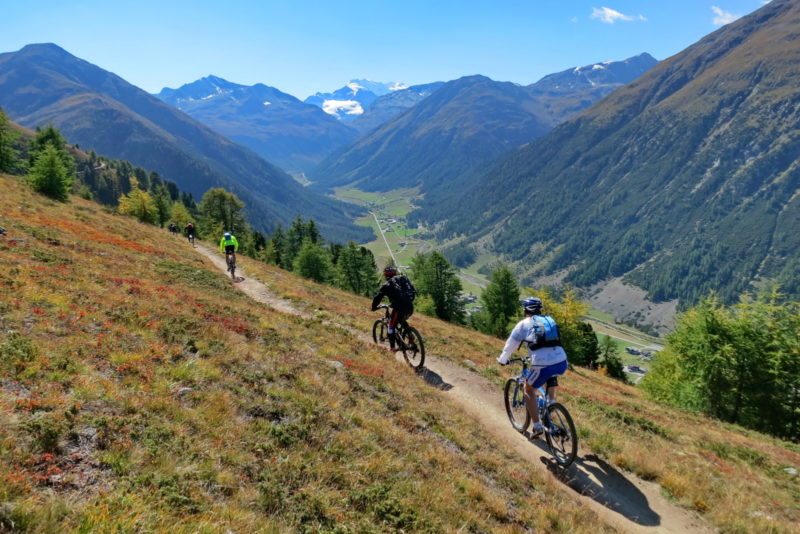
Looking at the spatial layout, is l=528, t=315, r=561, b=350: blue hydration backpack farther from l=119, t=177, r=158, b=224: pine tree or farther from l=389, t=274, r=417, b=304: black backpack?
l=119, t=177, r=158, b=224: pine tree

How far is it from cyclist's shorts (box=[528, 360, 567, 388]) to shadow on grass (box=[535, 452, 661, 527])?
2.37 m

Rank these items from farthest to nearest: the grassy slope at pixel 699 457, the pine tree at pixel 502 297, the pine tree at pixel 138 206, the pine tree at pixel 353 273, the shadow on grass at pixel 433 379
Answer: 1. the pine tree at pixel 353 273
2. the pine tree at pixel 138 206
3. the pine tree at pixel 502 297
4. the shadow on grass at pixel 433 379
5. the grassy slope at pixel 699 457

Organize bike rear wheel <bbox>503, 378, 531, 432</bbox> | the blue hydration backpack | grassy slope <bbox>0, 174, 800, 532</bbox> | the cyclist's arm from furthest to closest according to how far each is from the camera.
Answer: bike rear wheel <bbox>503, 378, 531, 432</bbox> → the cyclist's arm → the blue hydration backpack → grassy slope <bbox>0, 174, 800, 532</bbox>

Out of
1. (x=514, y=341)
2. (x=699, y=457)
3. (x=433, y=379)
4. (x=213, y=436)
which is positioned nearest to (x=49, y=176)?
(x=433, y=379)

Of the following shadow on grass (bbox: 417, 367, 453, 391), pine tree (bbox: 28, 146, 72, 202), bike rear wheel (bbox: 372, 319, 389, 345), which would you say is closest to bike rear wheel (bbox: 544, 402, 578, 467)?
shadow on grass (bbox: 417, 367, 453, 391)

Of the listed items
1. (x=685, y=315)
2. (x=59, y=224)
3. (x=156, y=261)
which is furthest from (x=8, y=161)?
(x=685, y=315)

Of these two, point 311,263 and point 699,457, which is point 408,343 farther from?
point 311,263

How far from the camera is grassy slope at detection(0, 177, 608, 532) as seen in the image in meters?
5.35

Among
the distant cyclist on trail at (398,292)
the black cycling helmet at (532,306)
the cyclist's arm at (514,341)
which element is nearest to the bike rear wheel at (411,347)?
the distant cyclist on trail at (398,292)

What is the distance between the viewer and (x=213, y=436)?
23.9ft

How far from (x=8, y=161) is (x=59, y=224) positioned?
3436cm

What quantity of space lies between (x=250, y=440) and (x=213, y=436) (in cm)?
67

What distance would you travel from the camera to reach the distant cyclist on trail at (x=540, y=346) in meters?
10.0

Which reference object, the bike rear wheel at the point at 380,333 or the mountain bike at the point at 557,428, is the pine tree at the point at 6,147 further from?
the mountain bike at the point at 557,428
